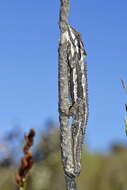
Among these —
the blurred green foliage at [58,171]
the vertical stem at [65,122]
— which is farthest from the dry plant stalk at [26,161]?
the blurred green foliage at [58,171]

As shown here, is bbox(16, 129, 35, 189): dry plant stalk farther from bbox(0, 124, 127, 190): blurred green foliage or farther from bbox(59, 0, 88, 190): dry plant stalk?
bbox(0, 124, 127, 190): blurred green foliage

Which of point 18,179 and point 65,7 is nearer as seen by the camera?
point 65,7

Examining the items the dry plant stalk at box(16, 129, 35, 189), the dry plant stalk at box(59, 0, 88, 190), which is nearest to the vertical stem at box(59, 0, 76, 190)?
the dry plant stalk at box(59, 0, 88, 190)

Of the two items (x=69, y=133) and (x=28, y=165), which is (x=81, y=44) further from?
(x=28, y=165)

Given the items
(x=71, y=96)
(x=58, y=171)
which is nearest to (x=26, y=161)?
(x=71, y=96)

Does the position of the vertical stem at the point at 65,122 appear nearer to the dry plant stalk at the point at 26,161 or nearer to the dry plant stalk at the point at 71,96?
the dry plant stalk at the point at 71,96

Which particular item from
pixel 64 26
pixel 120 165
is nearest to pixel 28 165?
pixel 64 26

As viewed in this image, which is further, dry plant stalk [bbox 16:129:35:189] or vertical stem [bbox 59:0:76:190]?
A: dry plant stalk [bbox 16:129:35:189]

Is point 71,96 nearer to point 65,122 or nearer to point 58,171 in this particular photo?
point 65,122
